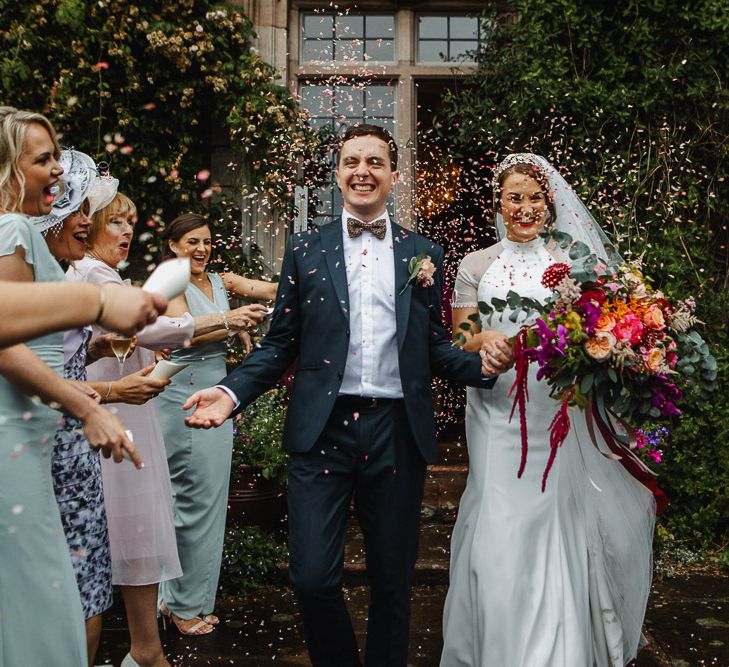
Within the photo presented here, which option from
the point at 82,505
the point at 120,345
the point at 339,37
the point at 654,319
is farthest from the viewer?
the point at 339,37

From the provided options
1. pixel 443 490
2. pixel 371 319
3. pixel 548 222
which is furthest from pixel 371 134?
pixel 443 490

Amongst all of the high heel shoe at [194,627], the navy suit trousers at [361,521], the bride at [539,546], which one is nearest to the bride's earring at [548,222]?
the bride at [539,546]

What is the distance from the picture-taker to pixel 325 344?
125 inches

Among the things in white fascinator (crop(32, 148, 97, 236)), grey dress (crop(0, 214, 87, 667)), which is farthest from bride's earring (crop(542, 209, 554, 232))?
grey dress (crop(0, 214, 87, 667))

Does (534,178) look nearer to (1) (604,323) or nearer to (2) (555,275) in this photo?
(2) (555,275)

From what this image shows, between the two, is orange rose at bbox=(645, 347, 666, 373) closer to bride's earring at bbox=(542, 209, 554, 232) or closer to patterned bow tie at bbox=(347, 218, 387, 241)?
bride's earring at bbox=(542, 209, 554, 232)

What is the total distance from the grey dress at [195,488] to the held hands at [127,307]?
9.38ft

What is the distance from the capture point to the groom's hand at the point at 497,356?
328 cm

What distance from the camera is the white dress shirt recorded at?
3.19m

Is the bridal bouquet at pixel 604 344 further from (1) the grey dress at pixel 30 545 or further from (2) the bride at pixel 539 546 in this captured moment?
(1) the grey dress at pixel 30 545

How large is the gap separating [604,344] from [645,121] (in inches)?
146

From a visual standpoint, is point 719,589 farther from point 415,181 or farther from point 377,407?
point 415,181

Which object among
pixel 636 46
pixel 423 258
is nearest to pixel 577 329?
pixel 423 258

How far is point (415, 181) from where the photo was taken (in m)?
7.01
